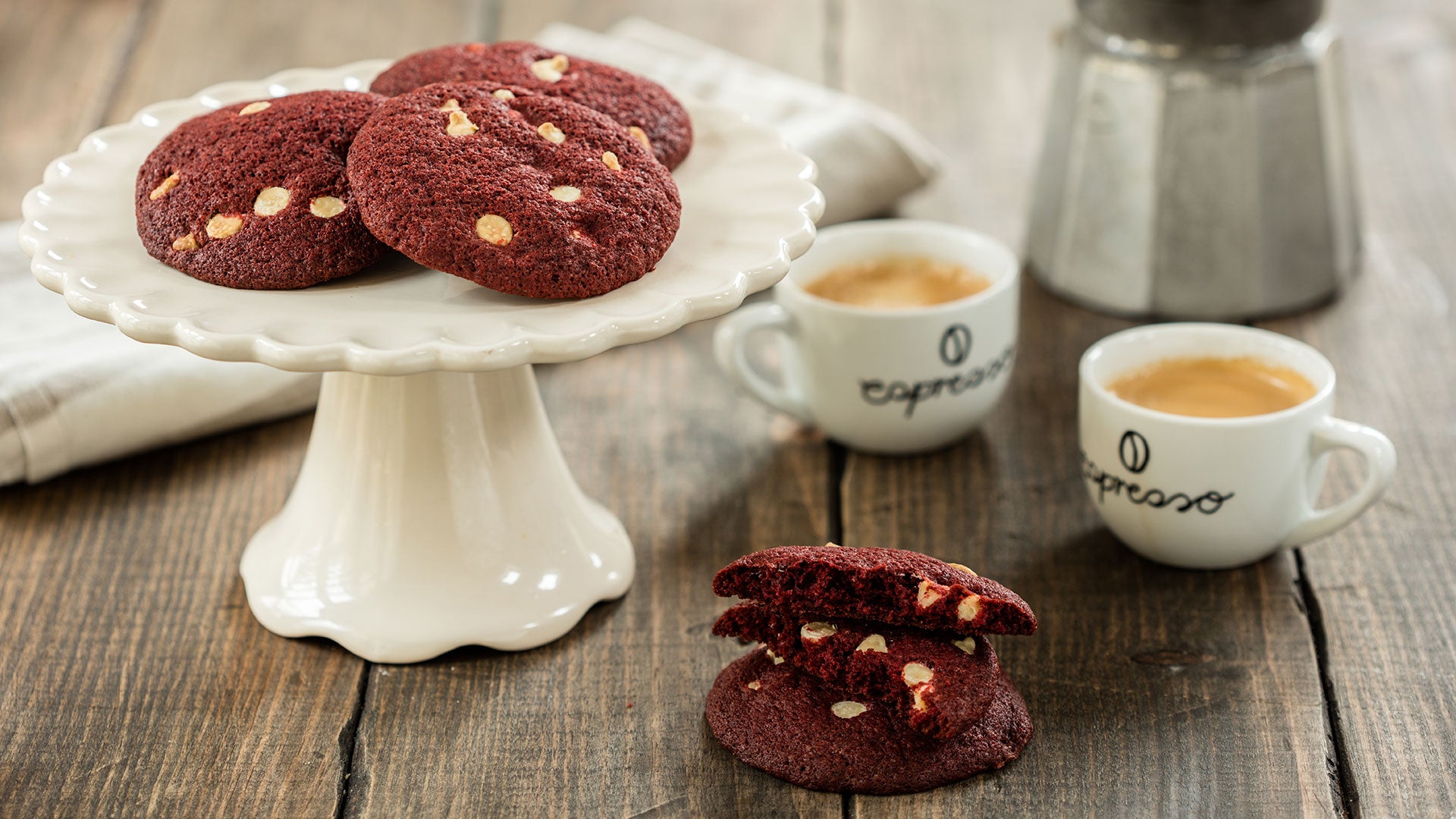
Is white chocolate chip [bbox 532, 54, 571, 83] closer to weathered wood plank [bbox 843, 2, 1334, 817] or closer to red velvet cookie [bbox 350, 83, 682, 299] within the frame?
red velvet cookie [bbox 350, 83, 682, 299]

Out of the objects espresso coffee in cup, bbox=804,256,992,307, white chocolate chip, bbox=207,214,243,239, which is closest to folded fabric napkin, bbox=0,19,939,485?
espresso coffee in cup, bbox=804,256,992,307

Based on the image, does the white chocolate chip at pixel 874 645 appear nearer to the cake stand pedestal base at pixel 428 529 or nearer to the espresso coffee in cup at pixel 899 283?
the cake stand pedestal base at pixel 428 529

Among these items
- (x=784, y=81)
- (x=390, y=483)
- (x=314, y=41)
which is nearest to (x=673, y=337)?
(x=784, y=81)

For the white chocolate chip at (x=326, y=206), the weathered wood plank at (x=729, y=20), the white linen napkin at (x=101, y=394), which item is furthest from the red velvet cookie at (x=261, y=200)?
the weathered wood plank at (x=729, y=20)

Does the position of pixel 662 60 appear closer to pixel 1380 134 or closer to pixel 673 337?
pixel 673 337

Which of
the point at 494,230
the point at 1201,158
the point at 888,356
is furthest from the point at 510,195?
the point at 1201,158
